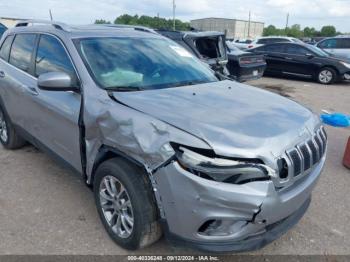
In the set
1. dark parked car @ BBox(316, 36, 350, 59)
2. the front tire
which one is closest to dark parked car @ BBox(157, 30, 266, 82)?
the front tire

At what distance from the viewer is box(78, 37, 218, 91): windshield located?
3.04 m

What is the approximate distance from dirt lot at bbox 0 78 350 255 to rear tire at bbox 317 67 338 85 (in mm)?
8375

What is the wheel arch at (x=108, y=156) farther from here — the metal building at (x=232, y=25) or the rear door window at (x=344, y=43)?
the metal building at (x=232, y=25)

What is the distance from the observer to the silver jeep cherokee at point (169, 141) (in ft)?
7.04

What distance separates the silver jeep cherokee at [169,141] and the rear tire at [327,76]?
9993 millimetres

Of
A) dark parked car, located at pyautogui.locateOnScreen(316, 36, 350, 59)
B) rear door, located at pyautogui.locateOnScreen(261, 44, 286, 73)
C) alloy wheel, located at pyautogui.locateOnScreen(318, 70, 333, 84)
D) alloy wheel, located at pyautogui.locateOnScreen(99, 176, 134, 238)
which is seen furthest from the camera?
dark parked car, located at pyautogui.locateOnScreen(316, 36, 350, 59)

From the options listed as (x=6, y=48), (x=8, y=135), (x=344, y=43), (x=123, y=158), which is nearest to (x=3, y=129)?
(x=8, y=135)

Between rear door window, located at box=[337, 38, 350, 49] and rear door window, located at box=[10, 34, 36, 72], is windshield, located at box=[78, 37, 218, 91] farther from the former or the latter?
rear door window, located at box=[337, 38, 350, 49]

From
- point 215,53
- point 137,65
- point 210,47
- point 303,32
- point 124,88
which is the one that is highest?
point 137,65

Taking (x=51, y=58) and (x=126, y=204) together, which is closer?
(x=126, y=204)

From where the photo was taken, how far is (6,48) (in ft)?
15.3

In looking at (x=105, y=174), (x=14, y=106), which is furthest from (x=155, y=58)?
(x=14, y=106)

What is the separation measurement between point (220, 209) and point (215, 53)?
6.60 m

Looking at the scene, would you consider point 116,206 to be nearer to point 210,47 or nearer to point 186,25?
point 210,47
